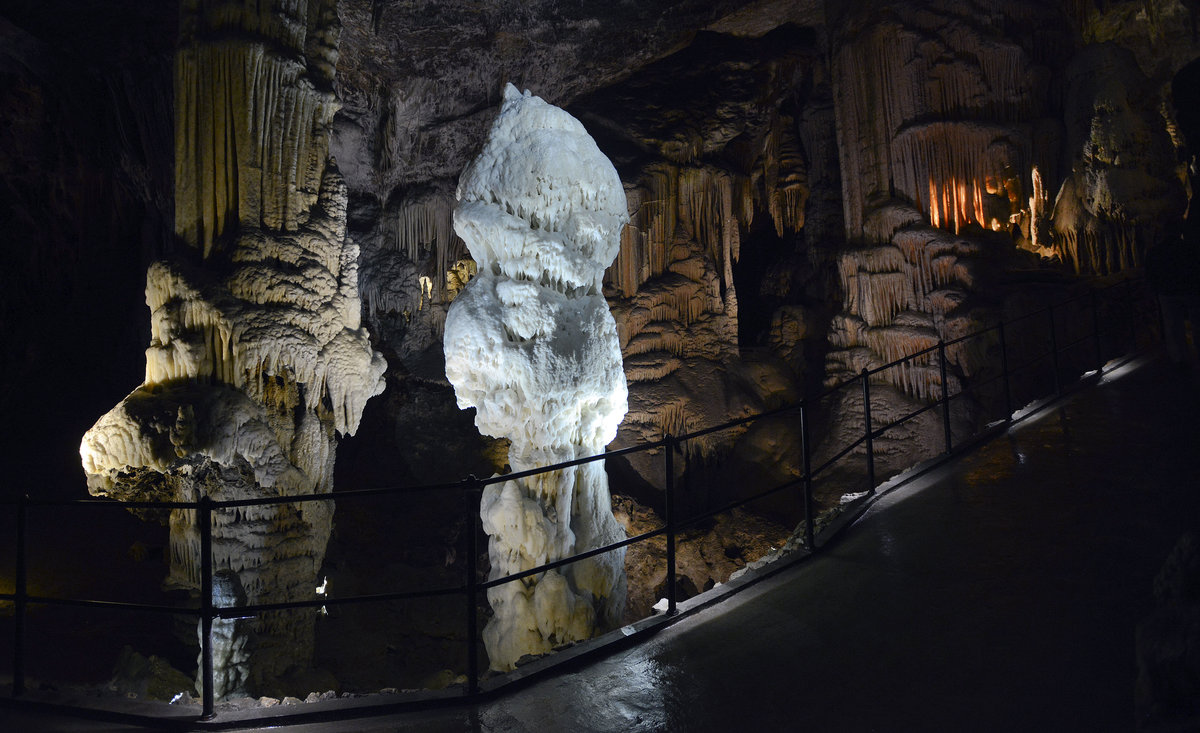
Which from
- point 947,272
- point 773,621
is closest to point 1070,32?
point 947,272

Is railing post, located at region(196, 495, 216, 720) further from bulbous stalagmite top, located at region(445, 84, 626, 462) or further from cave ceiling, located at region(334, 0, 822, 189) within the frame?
cave ceiling, located at region(334, 0, 822, 189)

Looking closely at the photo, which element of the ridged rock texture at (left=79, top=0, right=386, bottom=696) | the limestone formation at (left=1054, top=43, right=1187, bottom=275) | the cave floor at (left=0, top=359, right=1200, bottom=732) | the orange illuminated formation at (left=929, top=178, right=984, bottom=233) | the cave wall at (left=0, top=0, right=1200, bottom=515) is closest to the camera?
the cave floor at (left=0, top=359, right=1200, bottom=732)

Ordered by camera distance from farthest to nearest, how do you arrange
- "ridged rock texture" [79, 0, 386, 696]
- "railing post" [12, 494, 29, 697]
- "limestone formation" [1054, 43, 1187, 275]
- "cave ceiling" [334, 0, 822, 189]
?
"cave ceiling" [334, 0, 822, 189] < "limestone formation" [1054, 43, 1187, 275] < "ridged rock texture" [79, 0, 386, 696] < "railing post" [12, 494, 29, 697]

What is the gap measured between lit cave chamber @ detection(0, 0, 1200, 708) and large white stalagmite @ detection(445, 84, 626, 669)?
0.12ft

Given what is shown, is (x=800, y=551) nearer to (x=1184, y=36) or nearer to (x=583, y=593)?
(x=583, y=593)

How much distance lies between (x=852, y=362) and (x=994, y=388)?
77.0 inches

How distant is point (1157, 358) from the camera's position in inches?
275

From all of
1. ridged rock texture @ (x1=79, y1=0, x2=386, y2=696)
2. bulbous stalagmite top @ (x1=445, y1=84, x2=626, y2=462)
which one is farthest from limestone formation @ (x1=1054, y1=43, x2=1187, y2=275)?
ridged rock texture @ (x1=79, y1=0, x2=386, y2=696)

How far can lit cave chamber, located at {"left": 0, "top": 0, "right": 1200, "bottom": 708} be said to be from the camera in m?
6.38

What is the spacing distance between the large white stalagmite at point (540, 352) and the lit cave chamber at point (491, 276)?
4 cm

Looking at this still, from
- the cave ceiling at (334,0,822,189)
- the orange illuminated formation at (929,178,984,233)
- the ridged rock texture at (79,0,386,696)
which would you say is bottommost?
the ridged rock texture at (79,0,386,696)

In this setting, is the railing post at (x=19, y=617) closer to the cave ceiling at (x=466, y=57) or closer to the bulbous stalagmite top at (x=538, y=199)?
the bulbous stalagmite top at (x=538, y=199)

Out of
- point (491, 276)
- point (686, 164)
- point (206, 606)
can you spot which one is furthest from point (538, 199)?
point (686, 164)

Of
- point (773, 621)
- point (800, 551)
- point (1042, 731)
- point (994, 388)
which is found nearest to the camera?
point (1042, 731)
